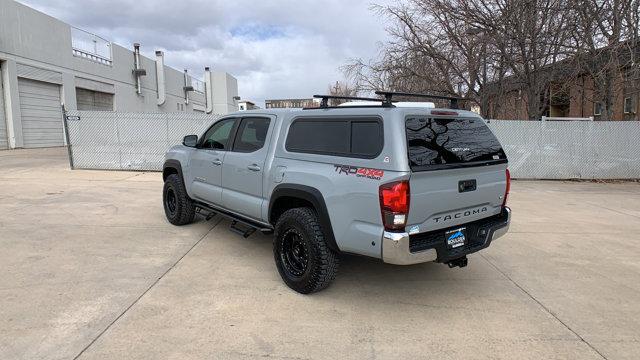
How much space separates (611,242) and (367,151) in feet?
15.3

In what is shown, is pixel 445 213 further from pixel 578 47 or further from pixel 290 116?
pixel 578 47

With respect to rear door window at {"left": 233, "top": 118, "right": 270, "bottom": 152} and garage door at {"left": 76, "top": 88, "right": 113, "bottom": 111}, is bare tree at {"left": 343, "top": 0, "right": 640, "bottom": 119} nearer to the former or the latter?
rear door window at {"left": 233, "top": 118, "right": 270, "bottom": 152}

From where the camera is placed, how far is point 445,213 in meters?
3.87

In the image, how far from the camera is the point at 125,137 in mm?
13953

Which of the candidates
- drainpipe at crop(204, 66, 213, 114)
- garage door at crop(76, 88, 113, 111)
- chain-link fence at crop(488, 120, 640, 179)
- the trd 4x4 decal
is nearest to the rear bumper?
the trd 4x4 decal

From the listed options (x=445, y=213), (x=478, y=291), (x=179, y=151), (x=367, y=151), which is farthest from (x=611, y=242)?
(x=179, y=151)

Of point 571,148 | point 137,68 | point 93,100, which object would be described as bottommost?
point 571,148

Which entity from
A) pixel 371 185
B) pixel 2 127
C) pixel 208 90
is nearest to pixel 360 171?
pixel 371 185

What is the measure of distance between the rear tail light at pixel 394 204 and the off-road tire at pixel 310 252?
743 mm

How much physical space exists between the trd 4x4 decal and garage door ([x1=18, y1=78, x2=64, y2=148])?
23146 millimetres

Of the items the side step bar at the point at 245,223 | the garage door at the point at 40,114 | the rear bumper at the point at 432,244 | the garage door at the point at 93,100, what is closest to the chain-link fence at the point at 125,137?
the side step bar at the point at 245,223

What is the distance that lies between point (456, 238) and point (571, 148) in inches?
437

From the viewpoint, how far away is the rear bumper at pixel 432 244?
139 inches

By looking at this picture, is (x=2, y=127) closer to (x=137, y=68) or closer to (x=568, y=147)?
(x=137, y=68)
